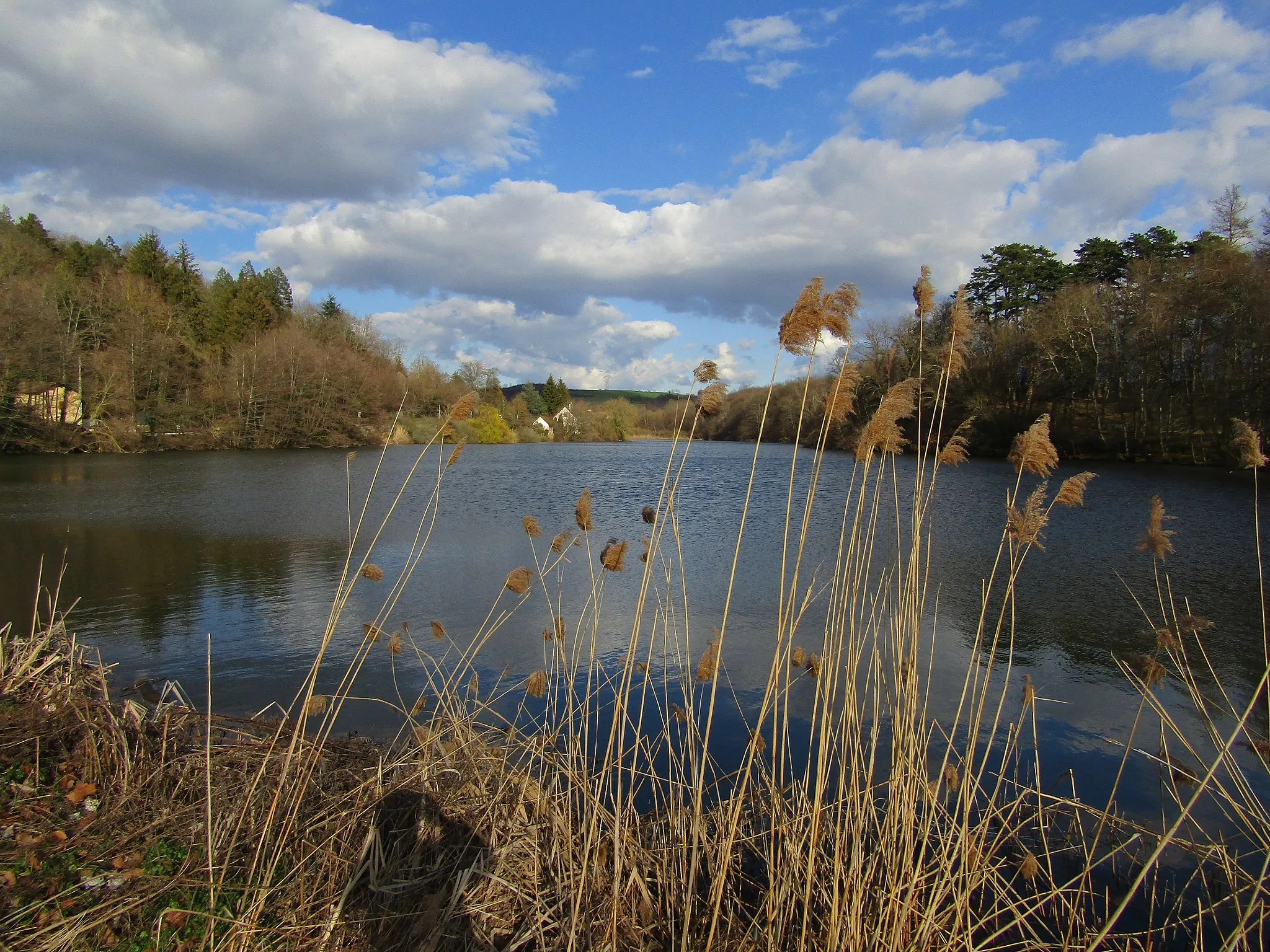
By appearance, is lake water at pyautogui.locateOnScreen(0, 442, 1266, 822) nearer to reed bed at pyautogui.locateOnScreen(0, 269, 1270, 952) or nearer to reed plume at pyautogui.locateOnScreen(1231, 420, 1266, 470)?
reed bed at pyautogui.locateOnScreen(0, 269, 1270, 952)

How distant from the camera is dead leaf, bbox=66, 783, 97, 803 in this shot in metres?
3.26

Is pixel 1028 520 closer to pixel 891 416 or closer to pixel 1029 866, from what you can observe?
pixel 891 416

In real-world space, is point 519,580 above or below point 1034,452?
below

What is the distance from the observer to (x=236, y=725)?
4.77m

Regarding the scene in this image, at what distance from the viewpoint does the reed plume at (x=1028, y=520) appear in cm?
309

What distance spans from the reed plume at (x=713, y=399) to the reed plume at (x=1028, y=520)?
4.36ft

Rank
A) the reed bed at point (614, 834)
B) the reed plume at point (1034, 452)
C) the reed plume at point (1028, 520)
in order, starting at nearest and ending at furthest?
the reed bed at point (614, 834) → the reed plume at point (1028, 520) → the reed plume at point (1034, 452)

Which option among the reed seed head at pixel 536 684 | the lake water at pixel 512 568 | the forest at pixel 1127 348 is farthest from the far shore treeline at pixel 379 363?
the reed seed head at pixel 536 684

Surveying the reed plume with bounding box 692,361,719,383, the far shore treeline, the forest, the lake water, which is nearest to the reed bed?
the reed plume with bounding box 692,361,719,383

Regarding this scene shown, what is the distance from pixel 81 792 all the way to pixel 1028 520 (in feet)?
14.6

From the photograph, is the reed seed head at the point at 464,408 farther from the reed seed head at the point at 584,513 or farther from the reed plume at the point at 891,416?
the reed plume at the point at 891,416

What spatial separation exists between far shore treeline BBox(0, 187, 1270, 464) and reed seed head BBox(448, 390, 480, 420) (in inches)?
598

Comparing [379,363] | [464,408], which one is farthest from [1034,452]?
[379,363]

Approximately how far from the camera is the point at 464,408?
356cm
